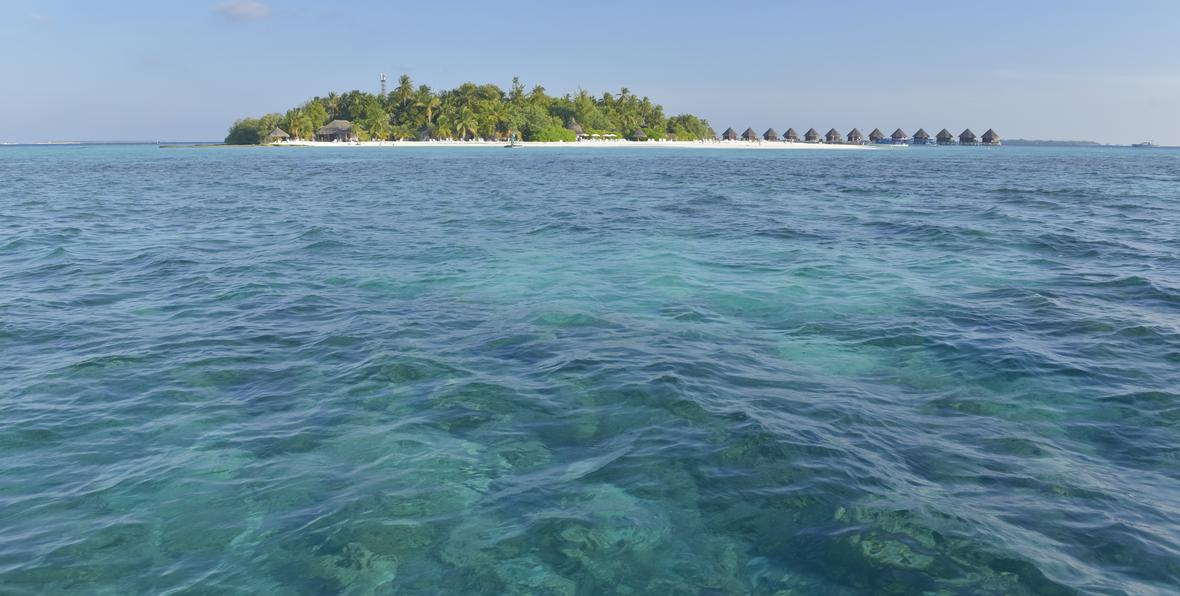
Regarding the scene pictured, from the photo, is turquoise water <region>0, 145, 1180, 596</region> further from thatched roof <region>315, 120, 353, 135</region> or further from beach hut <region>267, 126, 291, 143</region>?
beach hut <region>267, 126, 291, 143</region>

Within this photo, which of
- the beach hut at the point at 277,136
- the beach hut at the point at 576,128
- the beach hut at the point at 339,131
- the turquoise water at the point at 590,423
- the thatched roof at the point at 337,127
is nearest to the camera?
the turquoise water at the point at 590,423

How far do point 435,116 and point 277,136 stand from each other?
30107 millimetres

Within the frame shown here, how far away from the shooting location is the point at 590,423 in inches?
340

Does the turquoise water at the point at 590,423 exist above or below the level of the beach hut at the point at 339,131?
below

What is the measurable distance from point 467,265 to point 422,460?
11259 millimetres

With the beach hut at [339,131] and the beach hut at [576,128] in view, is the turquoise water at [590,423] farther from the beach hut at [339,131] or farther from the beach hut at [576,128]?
the beach hut at [576,128]

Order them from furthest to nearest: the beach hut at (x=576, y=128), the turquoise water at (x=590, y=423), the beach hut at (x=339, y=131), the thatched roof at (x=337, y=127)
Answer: the beach hut at (x=576, y=128) < the beach hut at (x=339, y=131) < the thatched roof at (x=337, y=127) < the turquoise water at (x=590, y=423)

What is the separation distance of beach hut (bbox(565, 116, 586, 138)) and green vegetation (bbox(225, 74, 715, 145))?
1.30 metres

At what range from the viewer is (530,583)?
566 cm

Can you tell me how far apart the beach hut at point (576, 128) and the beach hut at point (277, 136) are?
57.2 metres

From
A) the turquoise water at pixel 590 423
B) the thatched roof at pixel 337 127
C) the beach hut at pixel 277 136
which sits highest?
the thatched roof at pixel 337 127

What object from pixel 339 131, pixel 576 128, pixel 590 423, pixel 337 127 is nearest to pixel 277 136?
pixel 337 127

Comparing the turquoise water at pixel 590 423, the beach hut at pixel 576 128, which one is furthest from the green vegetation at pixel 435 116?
the turquoise water at pixel 590 423

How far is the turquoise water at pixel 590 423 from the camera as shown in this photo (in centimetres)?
592
